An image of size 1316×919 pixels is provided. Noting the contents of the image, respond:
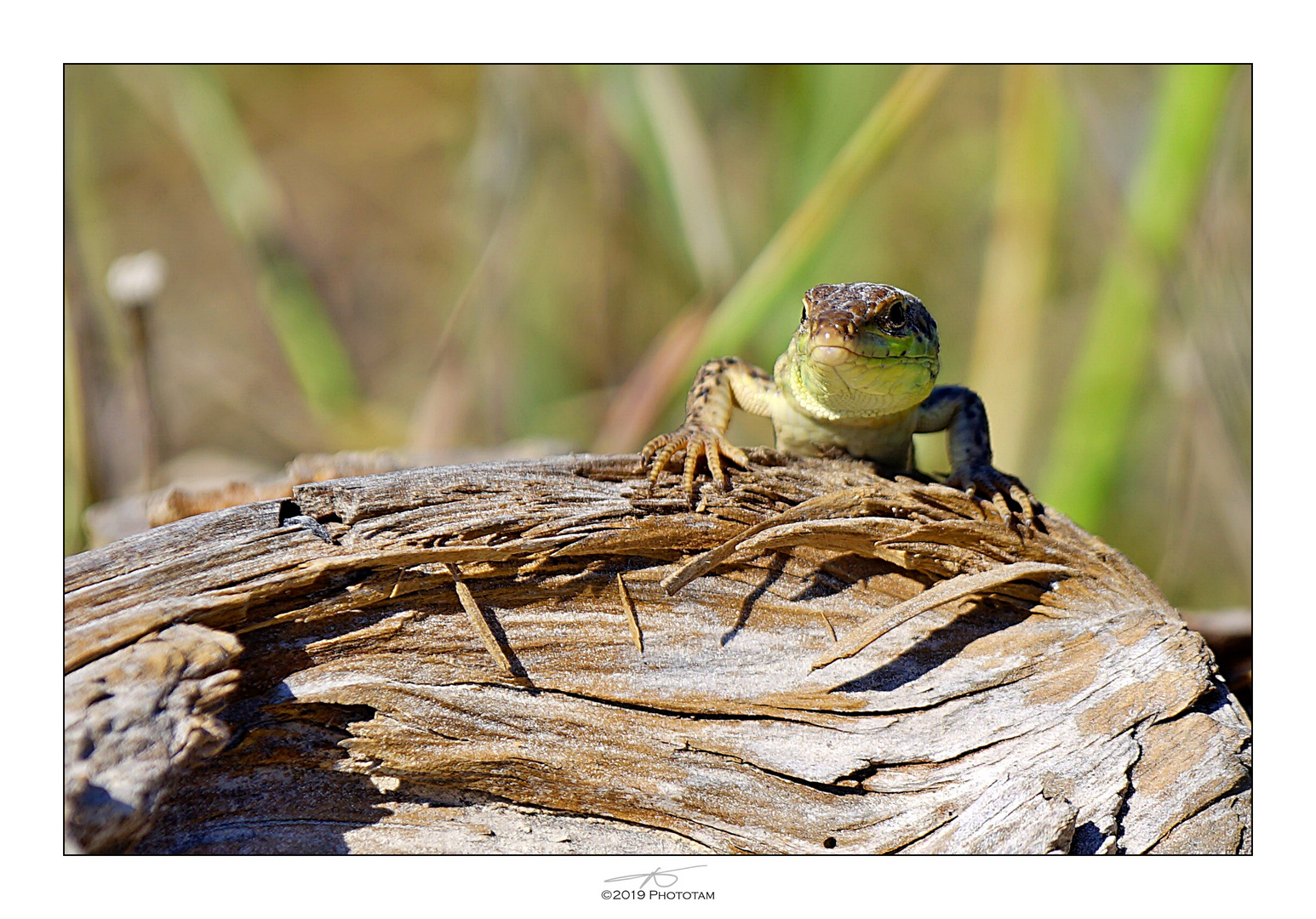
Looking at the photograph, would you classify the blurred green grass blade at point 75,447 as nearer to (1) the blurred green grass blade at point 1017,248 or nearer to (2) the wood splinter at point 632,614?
(2) the wood splinter at point 632,614

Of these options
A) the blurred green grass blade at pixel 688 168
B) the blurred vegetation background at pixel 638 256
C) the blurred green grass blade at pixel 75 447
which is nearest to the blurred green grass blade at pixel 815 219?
the blurred vegetation background at pixel 638 256

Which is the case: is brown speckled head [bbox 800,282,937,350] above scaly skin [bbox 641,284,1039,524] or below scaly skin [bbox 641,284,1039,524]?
above

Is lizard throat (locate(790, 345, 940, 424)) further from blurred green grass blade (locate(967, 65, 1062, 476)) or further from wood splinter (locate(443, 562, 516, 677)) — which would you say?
blurred green grass blade (locate(967, 65, 1062, 476))

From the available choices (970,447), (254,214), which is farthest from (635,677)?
(254,214)

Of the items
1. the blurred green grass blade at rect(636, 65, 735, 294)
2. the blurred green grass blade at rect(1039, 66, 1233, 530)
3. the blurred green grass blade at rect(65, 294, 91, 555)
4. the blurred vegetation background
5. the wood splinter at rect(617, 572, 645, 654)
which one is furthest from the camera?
the blurred green grass blade at rect(636, 65, 735, 294)

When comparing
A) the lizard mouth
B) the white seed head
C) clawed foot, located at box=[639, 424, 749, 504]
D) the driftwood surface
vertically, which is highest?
the white seed head
